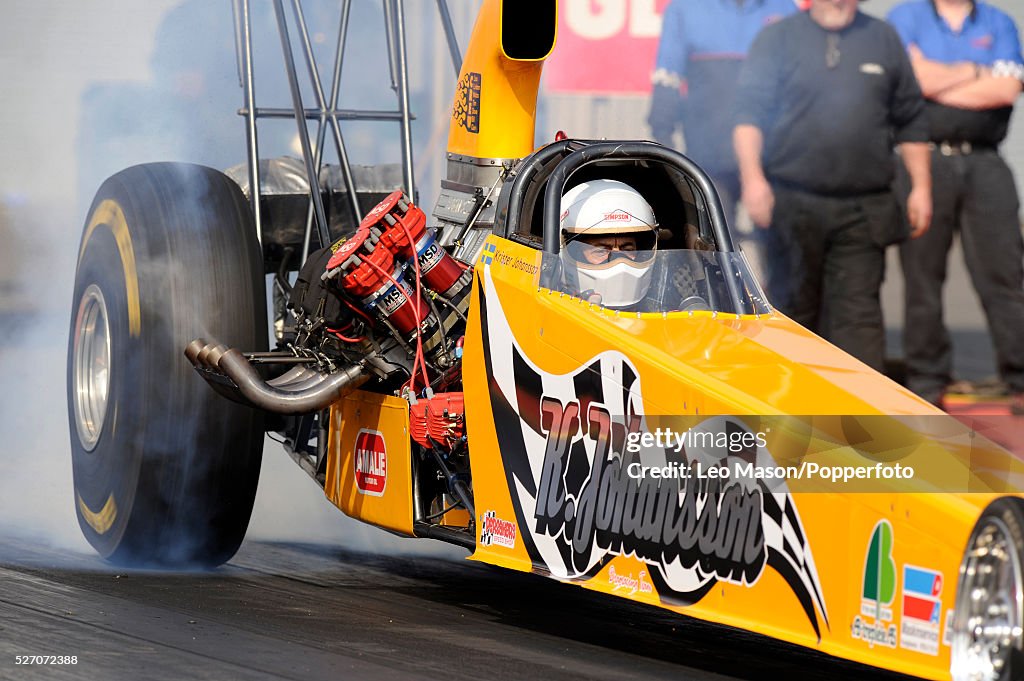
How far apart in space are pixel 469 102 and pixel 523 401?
2116mm

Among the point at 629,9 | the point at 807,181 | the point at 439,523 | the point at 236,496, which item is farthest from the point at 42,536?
the point at 629,9

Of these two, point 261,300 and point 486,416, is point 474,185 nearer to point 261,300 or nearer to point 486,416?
point 261,300

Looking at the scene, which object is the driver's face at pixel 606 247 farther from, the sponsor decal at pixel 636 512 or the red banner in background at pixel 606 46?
the red banner in background at pixel 606 46

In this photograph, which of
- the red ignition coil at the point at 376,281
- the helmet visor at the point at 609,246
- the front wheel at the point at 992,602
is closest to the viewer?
the front wheel at the point at 992,602

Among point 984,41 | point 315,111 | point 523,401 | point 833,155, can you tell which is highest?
point 984,41

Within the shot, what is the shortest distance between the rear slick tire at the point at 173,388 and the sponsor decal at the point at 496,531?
4.81 ft

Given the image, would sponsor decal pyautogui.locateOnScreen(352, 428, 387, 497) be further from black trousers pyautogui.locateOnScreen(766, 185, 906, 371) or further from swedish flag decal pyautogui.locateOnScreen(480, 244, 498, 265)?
black trousers pyautogui.locateOnScreen(766, 185, 906, 371)

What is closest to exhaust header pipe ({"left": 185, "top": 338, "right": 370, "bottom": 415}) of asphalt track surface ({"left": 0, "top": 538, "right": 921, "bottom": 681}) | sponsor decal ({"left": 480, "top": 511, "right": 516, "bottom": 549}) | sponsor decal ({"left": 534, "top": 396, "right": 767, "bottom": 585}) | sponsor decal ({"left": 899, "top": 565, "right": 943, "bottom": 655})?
asphalt track surface ({"left": 0, "top": 538, "right": 921, "bottom": 681})

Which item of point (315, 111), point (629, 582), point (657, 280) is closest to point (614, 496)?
point (629, 582)

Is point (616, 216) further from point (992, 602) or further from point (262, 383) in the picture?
point (992, 602)

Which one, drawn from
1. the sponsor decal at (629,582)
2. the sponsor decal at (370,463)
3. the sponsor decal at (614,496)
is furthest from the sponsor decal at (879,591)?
the sponsor decal at (370,463)

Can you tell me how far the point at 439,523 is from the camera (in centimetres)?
674

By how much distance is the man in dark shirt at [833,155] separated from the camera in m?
9.26

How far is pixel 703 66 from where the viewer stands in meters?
9.52
